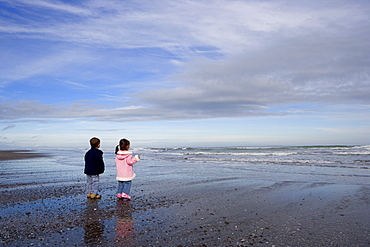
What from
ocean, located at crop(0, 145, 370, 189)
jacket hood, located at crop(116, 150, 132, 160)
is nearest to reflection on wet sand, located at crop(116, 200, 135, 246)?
jacket hood, located at crop(116, 150, 132, 160)

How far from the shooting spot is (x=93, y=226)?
5.88 meters

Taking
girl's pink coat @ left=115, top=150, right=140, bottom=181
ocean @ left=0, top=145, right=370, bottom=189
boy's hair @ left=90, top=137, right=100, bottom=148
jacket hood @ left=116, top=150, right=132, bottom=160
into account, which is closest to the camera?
girl's pink coat @ left=115, top=150, right=140, bottom=181

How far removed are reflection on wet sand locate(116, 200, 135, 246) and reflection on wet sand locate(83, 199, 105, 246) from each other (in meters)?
0.34

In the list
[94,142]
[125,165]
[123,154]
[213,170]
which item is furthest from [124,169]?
[213,170]

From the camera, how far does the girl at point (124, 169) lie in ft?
29.4

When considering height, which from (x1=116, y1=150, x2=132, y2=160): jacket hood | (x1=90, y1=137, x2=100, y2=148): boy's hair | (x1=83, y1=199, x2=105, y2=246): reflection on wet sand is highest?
(x1=90, y1=137, x2=100, y2=148): boy's hair

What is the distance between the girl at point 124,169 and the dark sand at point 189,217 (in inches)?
17.4

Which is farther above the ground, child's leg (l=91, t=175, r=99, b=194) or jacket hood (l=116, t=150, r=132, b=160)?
jacket hood (l=116, t=150, r=132, b=160)

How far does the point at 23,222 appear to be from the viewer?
6.14 m

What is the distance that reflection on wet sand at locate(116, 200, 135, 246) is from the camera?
16.5 feet

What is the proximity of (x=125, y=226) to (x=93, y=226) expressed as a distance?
0.66 meters

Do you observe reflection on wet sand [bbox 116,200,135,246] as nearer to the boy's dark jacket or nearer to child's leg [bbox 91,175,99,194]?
child's leg [bbox 91,175,99,194]

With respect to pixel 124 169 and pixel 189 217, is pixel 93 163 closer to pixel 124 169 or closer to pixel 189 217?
pixel 124 169

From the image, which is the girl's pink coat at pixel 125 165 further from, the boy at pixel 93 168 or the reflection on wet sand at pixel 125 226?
the reflection on wet sand at pixel 125 226
